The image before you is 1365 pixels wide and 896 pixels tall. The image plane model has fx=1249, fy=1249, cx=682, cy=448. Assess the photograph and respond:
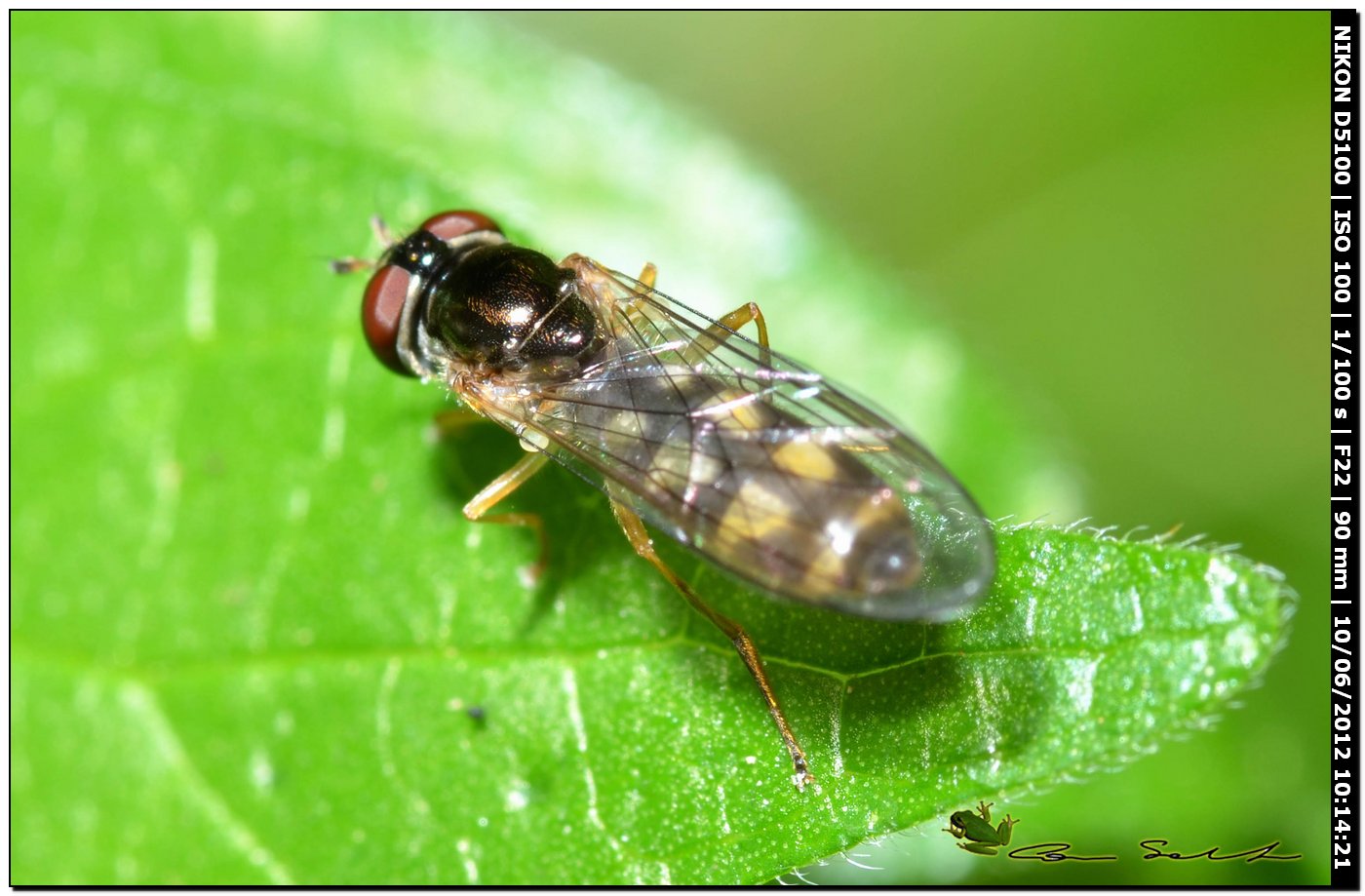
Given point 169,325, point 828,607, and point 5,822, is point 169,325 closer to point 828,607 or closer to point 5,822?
point 5,822

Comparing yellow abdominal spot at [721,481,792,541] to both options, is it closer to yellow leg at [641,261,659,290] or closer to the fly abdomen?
the fly abdomen

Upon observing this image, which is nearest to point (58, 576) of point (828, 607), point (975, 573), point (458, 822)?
point (458, 822)

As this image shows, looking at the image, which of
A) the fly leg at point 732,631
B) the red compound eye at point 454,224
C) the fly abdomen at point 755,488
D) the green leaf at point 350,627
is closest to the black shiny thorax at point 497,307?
the red compound eye at point 454,224

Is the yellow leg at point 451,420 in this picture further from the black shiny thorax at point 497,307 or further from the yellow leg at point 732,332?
the yellow leg at point 732,332

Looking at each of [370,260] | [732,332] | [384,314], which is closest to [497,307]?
[384,314]

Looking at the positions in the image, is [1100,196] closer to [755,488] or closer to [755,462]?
[755,462]

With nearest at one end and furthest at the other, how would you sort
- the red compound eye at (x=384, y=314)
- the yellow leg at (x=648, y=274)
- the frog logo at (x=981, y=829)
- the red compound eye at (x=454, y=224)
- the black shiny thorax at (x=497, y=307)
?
the frog logo at (x=981, y=829), the red compound eye at (x=384, y=314), the black shiny thorax at (x=497, y=307), the red compound eye at (x=454, y=224), the yellow leg at (x=648, y=274)
